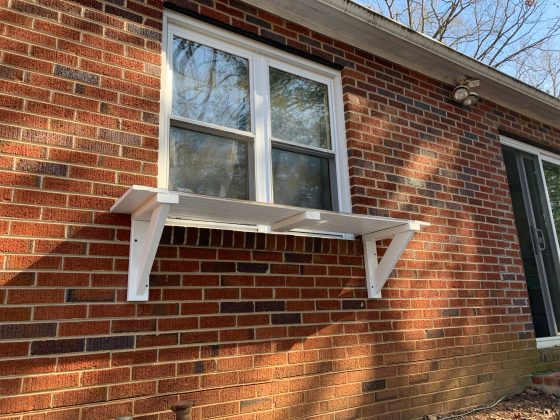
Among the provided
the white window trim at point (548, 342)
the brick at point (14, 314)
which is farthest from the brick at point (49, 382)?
the white window trim at point (548, 342)

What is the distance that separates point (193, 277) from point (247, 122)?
48.9 inches

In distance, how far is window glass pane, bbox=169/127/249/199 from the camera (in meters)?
2.91

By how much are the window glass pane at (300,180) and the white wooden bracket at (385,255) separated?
17.0 inches

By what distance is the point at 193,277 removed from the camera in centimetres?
266

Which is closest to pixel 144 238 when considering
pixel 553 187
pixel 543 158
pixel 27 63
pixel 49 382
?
pixel 49 382

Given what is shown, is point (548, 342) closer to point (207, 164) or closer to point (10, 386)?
point (207, 164)

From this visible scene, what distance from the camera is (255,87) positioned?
3.35 m

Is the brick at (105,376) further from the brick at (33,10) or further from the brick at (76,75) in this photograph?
the brick at (33,10)

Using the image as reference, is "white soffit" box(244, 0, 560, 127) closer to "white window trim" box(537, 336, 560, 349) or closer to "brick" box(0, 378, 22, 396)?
"white window trim" box(537, 336, 560, 349)

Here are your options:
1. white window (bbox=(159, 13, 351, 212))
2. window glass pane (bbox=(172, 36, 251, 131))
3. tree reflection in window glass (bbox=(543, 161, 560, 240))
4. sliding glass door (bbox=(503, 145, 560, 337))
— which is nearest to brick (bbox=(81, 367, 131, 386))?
white window (bbox=(159, 13, 351, 212))

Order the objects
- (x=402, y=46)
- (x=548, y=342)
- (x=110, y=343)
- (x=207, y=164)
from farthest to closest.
Result: (x=548, y=342)
(x=402, y=46)
(x=207, y=164)
(x=110, y=343)

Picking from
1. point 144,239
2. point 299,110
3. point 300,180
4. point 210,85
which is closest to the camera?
point 144,239

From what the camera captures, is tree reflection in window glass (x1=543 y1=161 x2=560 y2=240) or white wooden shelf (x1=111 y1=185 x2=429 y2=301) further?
tree reflection in window glass (x1=543 y1=161 x2=560 y2=240)

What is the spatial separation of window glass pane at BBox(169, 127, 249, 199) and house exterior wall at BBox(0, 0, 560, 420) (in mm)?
231
